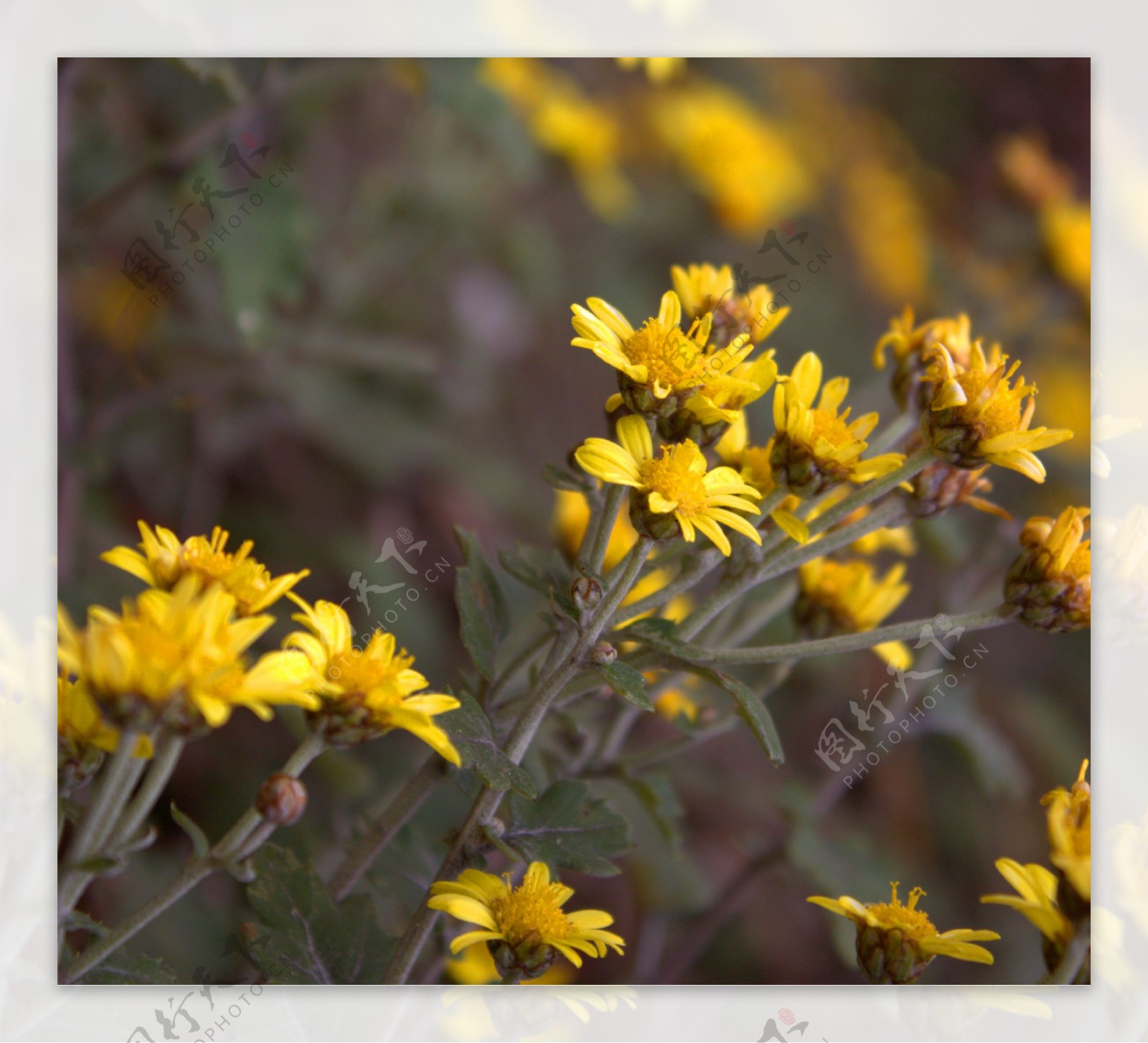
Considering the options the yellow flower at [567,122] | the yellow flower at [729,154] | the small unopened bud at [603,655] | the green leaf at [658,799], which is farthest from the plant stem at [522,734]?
the yellow flower at [729,154]

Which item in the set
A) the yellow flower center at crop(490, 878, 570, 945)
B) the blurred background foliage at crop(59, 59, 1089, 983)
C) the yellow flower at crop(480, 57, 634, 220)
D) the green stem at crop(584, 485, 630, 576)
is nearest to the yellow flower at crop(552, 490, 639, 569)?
the blurred background foliage at crop(59, 59, 1089, 983)

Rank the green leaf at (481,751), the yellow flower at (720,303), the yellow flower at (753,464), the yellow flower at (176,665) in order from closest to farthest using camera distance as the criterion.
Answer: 1. the yellow flower at (176,665)
2. the green leaf at (481,751)
3. the yellow flower at (753,464)
4. the yellow flower at (720,303)

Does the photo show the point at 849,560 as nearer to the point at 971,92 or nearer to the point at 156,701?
the point at 156,701

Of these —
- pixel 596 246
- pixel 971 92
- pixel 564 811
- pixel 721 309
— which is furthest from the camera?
pixel 596 246

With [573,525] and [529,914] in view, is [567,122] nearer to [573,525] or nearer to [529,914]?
[573,525]

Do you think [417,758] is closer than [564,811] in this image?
No

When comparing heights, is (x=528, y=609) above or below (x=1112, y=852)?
above

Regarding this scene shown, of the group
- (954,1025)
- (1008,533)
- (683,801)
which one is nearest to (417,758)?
(683,801)

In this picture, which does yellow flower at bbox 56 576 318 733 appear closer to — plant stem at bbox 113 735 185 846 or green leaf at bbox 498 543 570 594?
plant stem at bbox 113 735 185 846

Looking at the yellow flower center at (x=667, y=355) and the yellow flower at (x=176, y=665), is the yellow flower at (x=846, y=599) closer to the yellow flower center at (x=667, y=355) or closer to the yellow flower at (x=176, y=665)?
the yellow flower center at (x=667, y=355)
